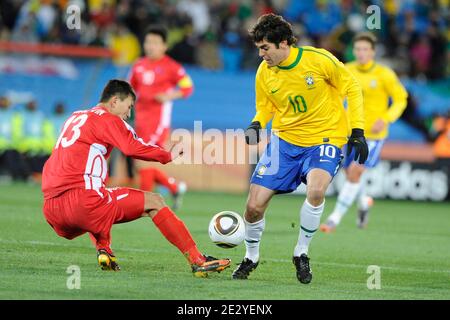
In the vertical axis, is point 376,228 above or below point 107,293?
above

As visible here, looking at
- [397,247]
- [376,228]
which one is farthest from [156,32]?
[397,247]

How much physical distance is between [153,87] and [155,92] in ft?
0.31

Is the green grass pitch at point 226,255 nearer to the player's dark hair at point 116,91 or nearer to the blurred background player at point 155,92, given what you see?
the blurred background player at point 155,92

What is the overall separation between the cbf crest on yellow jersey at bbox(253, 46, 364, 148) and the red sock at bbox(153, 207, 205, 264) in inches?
49.5

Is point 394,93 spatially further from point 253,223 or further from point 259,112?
point 253,223

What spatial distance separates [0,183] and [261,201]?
12.4 meters

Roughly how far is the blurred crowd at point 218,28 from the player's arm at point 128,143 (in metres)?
15.1

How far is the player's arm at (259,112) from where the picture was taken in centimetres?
878

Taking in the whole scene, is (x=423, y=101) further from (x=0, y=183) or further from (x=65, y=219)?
(x=65, y=219)

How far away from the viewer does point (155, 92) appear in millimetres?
15266

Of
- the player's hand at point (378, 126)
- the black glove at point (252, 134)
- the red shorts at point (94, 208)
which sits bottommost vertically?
the red shorts at point (94, 208)

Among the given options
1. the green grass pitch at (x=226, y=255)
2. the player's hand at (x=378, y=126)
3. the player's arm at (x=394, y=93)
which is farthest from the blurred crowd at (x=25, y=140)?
the player's hand at (x=378, y=126)
